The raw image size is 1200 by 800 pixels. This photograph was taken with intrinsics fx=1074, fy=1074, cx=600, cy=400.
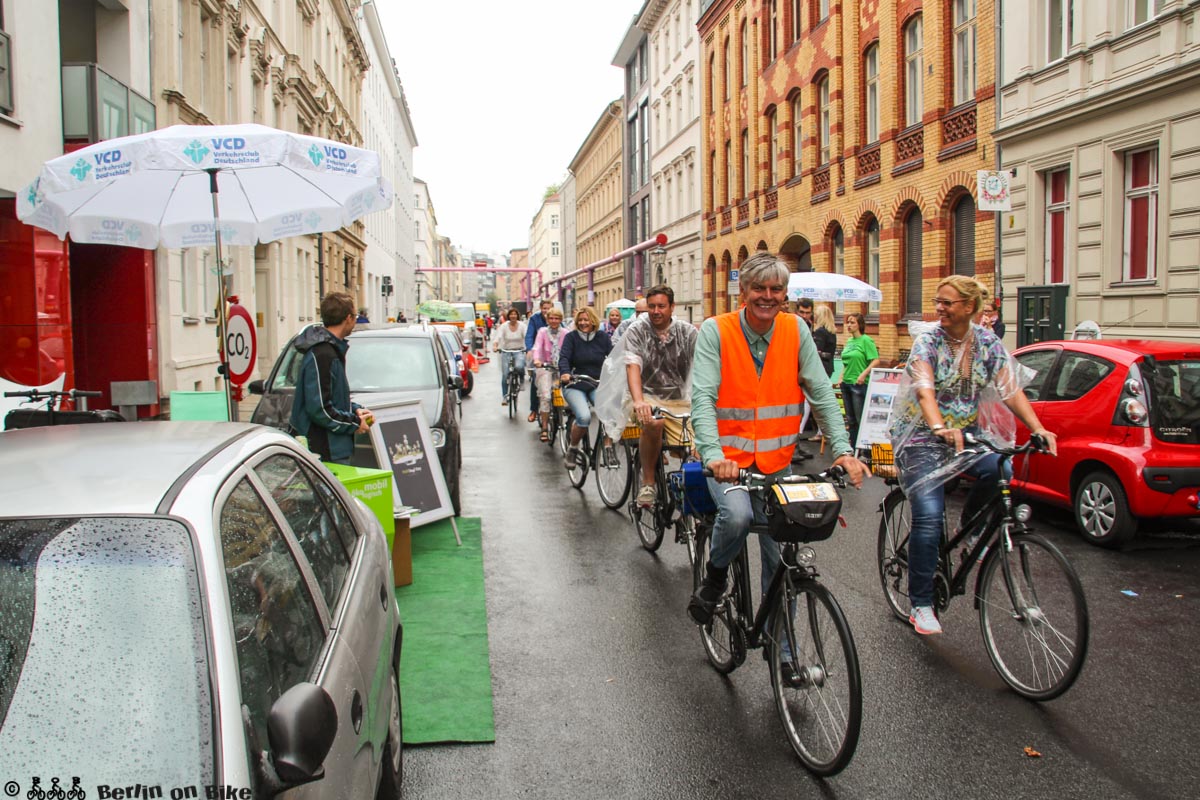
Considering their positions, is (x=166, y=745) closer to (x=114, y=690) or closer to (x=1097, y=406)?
(x=114, y=690)

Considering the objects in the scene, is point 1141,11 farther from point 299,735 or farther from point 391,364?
point 299,735

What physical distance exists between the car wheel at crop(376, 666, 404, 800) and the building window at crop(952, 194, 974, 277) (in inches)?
760

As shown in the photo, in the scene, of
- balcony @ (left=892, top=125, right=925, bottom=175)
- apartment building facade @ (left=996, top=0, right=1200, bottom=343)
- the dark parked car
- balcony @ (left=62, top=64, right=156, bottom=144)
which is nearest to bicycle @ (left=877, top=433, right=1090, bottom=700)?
the dark parked car

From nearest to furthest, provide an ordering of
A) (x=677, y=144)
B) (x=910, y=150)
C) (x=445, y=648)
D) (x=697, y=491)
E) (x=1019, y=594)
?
(x=1019, y=594), (x=697, y=491), (x=445, y=648), (x=910, y=150), (x=677, y=144)

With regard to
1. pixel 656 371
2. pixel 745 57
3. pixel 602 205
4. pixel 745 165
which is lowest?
pixel 656 371

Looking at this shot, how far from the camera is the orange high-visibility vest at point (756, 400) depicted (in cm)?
458

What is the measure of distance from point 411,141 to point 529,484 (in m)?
89.4

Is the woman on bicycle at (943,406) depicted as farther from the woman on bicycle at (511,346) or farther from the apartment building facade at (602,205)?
the apartment building facade at (602,205)

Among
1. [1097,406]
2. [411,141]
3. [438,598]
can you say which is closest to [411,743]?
[438,598]

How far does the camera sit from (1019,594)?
483 centimetres

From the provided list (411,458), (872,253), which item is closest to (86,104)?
(411,458)

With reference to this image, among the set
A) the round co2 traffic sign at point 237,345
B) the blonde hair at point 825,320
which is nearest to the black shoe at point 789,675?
the round co2 traffic sign at point 237,345

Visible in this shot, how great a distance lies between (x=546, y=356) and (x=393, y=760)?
1202 cm

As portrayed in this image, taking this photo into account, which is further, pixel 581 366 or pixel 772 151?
pixel 772 151
